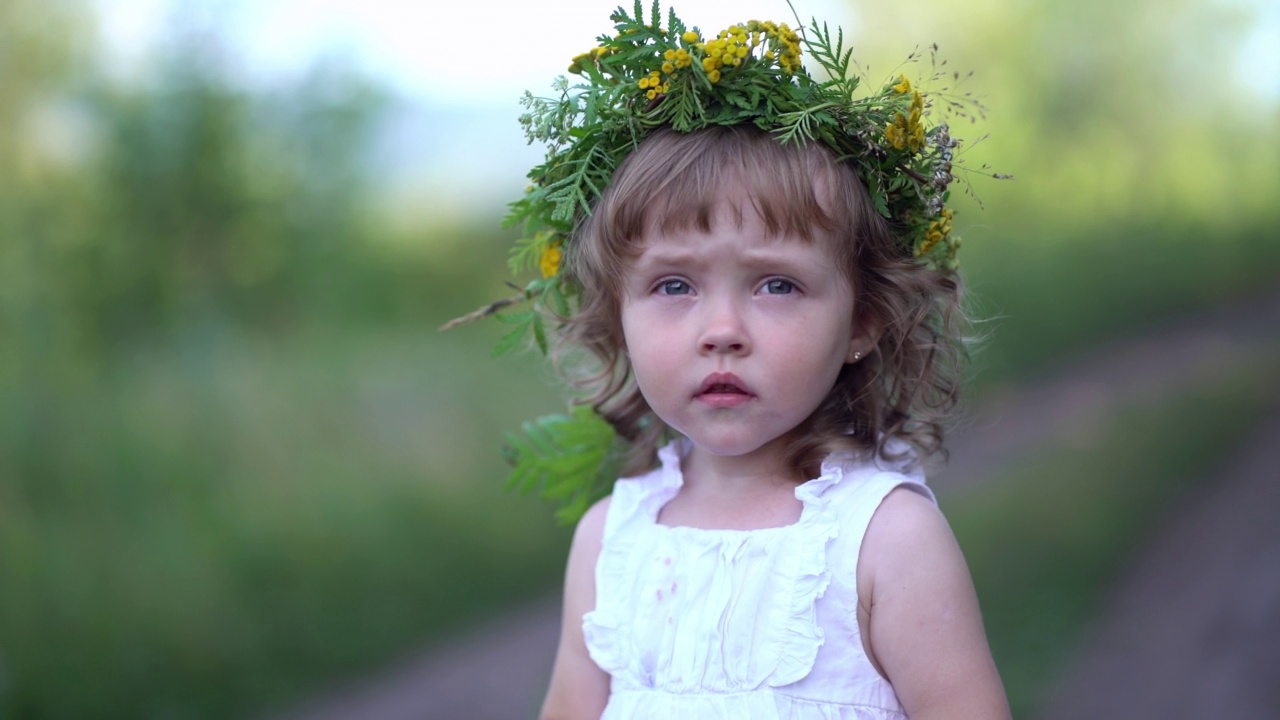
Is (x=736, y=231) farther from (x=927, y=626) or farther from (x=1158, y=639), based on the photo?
(x=1158, y=639)

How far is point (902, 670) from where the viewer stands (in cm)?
181

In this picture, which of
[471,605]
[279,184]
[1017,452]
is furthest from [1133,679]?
[279,184]

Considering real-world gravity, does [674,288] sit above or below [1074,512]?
above

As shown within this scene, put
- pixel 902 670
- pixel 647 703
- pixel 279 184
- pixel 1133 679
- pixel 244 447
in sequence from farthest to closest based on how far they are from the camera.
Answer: pixel 279 184
pixel 244 447
pixel 1133 679
pixel 647 703
pixel 902 670

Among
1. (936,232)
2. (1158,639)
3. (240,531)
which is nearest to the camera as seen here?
(936,232)

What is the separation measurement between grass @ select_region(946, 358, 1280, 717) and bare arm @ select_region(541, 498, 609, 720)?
9.77 ft

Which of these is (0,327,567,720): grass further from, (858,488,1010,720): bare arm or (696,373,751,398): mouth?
(858,488,1010,720): bare arm

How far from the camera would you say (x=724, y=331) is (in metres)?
1.86

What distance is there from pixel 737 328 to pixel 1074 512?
4398 millimetres

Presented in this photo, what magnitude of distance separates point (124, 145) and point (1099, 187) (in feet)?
18.2

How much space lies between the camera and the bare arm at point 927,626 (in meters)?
1.79

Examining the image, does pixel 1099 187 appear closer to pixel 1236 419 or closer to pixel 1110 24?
pixel 1110 24

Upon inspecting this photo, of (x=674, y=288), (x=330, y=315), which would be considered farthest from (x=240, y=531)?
(x=674, y=288)

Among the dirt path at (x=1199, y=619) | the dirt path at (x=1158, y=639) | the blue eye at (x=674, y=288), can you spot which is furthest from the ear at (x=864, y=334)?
the dirt path at (x=1199, y=619)
